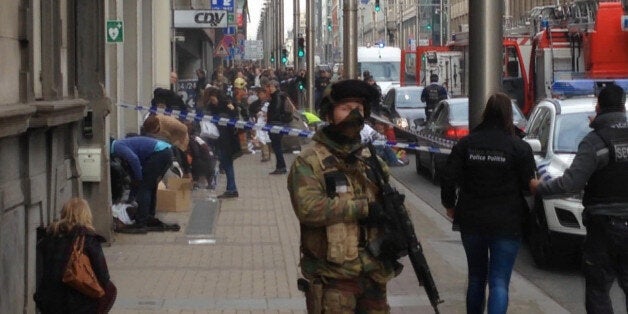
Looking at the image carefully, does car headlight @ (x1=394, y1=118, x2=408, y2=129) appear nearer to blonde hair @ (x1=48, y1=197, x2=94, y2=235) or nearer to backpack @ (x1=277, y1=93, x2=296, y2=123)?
backpack @ (x1=277, y1=93, x2=296, y2=123)

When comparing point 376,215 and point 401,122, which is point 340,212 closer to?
point 376,215

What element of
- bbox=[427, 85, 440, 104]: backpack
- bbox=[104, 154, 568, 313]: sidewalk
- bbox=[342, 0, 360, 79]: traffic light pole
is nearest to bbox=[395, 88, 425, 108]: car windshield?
bbox=[427, 85, 440, 104]: backpack

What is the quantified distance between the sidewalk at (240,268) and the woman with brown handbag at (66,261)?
7.25 ft

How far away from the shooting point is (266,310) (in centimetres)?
1039

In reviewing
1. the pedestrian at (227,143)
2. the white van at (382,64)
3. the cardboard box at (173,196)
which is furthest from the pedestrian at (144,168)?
the white van at (382,64)

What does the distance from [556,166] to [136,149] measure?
5156mm

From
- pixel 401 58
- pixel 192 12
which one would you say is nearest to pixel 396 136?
pixel 192 12

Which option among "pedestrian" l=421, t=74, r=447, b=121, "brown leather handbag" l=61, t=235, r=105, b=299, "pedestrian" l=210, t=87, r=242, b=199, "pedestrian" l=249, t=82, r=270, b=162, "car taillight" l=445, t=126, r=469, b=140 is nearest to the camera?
"brown leather handbag" l=61, t=235, r=105, b=299

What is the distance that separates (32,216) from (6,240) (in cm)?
98

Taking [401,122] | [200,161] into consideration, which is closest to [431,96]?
[401,122]

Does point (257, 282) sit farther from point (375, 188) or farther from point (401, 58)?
point (401, 58)

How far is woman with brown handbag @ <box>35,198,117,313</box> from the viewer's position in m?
8.06

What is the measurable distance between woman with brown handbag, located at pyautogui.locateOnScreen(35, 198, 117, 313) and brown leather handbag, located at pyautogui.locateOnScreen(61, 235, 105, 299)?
2cm

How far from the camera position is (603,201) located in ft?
27.7
